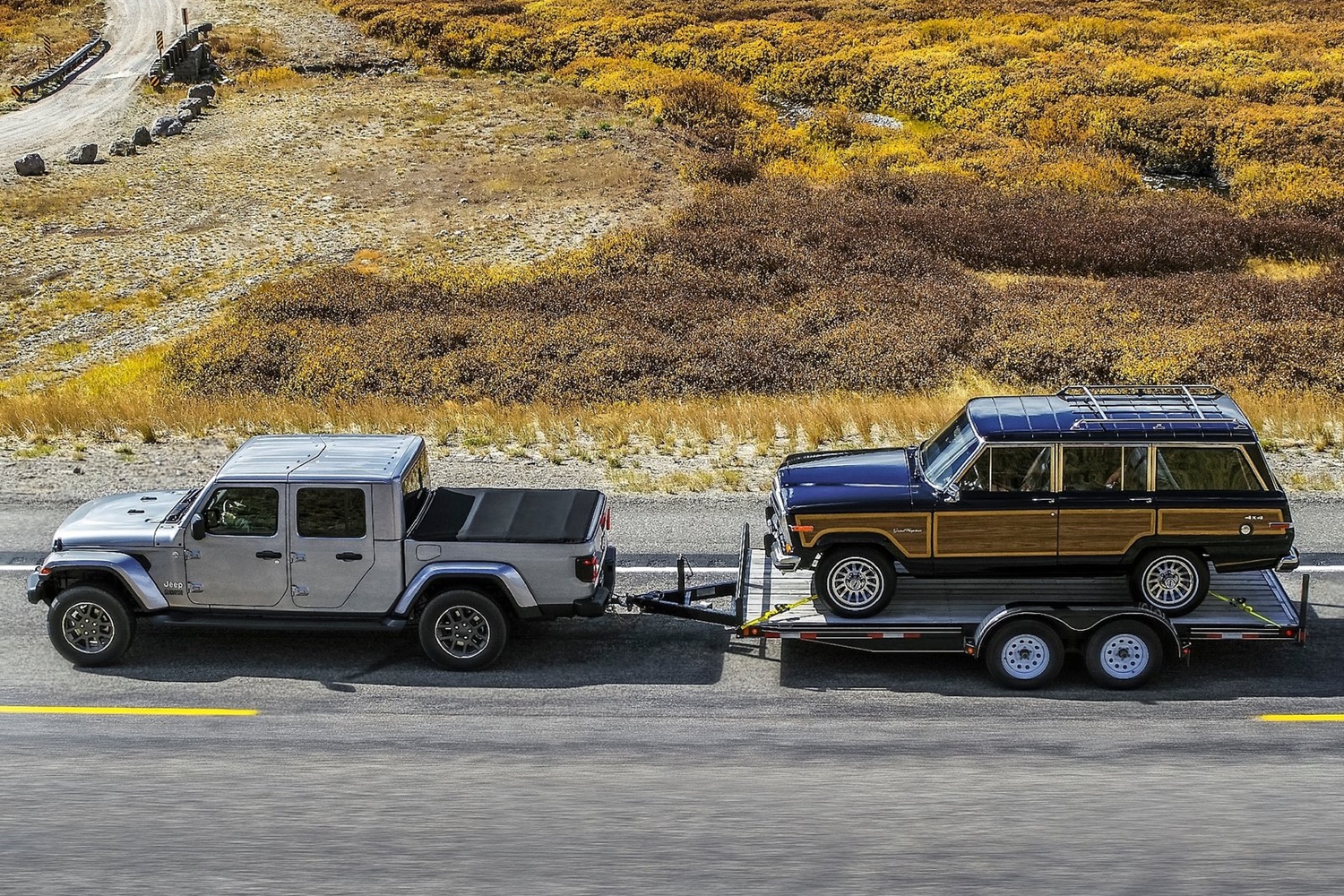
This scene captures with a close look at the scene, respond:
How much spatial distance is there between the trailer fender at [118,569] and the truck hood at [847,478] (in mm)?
5826

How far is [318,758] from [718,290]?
22.2 metres

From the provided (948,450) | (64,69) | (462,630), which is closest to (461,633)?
(462,630)

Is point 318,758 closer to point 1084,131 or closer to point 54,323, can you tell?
point 54,323

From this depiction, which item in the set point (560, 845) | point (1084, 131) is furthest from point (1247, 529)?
point (1084, 131)

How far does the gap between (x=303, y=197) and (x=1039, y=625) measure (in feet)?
108

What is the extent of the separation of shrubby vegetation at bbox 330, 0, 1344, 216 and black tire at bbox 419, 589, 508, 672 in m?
29.4

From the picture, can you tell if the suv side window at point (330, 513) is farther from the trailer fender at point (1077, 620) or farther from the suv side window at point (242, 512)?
the trailer fender at point (1077, 620)

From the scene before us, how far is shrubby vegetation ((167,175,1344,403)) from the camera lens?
25359mm

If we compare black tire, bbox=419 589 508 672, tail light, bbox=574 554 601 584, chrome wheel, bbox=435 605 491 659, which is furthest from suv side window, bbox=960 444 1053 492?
chrome wheel, bbox=435 605 491 659

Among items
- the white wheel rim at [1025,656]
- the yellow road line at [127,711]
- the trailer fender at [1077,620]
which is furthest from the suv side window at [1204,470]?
the yellow road line at [127,711]

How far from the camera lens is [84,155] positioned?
4294 cm

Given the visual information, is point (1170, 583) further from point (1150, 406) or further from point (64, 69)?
point (64, 69)

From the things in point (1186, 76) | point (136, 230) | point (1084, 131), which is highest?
point (1186, 76)

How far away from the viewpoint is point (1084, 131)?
41062 mm
